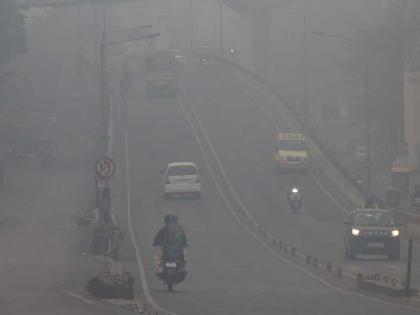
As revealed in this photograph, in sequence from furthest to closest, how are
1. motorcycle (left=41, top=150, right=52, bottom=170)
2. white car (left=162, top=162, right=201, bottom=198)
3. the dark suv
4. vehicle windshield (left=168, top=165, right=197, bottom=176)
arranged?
motorcycle (left=41, top=150, right=52, bottom=170) < vehicle windshield (left=168, top=165, right=197, bottom=176) < white car (left=162, top=162, right=201, bottom=198) < the dark suv

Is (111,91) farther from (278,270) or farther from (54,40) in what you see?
(278,270)

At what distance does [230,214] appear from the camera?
173 ft

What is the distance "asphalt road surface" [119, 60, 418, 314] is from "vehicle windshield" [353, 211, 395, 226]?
142cm

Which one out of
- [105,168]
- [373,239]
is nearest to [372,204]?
[373,239]

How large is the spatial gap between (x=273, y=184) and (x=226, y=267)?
103 ft

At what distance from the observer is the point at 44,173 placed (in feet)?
246

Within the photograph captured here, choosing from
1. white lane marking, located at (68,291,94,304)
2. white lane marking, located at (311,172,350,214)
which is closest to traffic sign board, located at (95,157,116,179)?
white lane marking, located at (68,291,94,304)

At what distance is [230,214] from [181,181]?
4.77m

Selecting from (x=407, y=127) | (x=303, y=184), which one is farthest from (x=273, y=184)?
(x=407, y=127)

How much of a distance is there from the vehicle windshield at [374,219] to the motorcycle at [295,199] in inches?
638

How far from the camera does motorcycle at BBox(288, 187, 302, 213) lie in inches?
2126

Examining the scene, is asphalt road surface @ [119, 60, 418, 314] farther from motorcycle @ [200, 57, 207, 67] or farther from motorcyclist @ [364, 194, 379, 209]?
motorcycle @ [200, 57, 207, 67]

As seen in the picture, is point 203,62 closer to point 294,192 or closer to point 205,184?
point 205,184

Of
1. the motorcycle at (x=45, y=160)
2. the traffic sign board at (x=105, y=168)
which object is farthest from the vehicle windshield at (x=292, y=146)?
the traffic sign board at (x=105, y=168)
